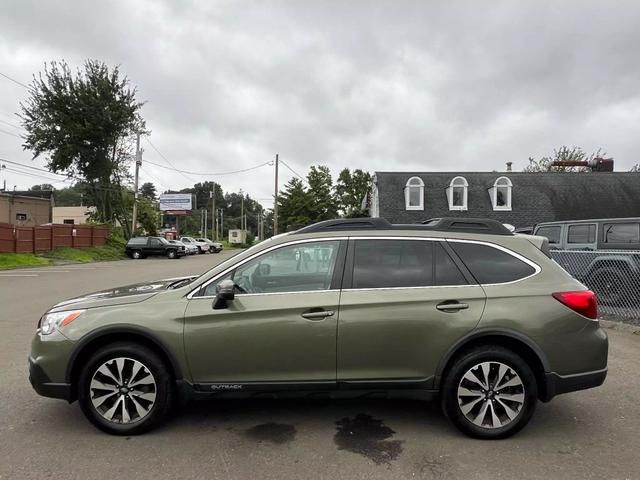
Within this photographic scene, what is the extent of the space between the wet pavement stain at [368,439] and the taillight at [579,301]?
1760mm

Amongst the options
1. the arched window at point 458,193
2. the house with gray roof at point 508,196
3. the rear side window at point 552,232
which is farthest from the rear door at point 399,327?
the arched window at point 458,193

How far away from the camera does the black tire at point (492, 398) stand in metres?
3.57

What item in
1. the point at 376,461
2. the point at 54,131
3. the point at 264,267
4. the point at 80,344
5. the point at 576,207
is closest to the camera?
the point at 376,461

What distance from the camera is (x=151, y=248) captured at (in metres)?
33.8

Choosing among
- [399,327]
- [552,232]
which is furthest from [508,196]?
[399,327]

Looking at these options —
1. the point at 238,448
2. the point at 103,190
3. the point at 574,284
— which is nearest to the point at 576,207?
the point at 574,284

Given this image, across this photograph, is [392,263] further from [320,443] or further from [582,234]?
[582,234]

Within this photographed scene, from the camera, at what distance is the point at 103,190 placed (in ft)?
126

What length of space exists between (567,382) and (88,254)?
3283cm

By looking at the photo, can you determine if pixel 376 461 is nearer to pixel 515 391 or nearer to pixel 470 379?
pixel 470 379

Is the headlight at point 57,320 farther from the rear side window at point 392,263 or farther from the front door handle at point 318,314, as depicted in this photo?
the rear side window at point 392,263

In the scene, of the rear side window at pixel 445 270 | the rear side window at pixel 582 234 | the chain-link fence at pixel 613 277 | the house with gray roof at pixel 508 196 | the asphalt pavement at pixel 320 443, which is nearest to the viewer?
the asphalt pavement at pixel 320 443

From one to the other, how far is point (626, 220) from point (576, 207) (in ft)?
68.4

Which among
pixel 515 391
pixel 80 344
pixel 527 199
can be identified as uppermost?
pixel 527 199
